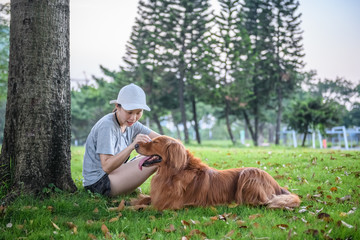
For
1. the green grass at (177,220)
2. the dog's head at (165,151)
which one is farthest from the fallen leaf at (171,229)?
the dog's head at (165,151)

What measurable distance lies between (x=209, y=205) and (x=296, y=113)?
67.0ft

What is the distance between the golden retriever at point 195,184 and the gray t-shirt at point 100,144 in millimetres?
625

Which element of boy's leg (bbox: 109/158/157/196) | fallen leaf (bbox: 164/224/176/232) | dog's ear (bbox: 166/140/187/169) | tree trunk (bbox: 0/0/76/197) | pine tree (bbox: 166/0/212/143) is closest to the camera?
fallen leaf (bbox: 164/224/176/232)

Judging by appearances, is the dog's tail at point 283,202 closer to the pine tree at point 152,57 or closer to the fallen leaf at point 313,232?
the fallen leaf at point 313,232

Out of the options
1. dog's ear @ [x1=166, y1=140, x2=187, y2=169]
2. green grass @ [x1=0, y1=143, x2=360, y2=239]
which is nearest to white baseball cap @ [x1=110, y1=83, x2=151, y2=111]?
dog's ear @ [x1=166, y1=140, x2=187, y2=169]

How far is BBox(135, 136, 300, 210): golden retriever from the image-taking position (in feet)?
12.5

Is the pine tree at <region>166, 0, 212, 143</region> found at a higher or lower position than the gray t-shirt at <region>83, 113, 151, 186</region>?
higher

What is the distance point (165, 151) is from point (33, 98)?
1970 millimetres

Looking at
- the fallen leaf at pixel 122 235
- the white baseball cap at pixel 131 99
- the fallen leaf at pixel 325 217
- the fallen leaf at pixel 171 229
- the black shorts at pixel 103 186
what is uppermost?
the white baseball cap at pixel 131 99

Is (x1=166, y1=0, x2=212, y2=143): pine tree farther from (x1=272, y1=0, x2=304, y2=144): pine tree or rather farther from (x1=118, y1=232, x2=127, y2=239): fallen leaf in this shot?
(x1=118, y1=232, x2=127, y2=239): fallen leaf

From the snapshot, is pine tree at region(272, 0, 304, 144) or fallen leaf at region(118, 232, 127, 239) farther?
pine tree at region(272, 0, 304, 144)

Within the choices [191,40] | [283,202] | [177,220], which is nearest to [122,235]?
[177,220]

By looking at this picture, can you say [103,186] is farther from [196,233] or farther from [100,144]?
[196,233]

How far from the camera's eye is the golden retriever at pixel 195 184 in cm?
381
